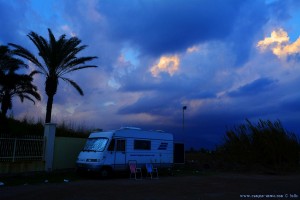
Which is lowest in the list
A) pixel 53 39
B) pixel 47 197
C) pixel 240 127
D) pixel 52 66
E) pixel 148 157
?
pixel 47 197

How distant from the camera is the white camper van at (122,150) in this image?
65.7 ft

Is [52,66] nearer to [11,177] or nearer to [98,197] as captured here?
[11,177]

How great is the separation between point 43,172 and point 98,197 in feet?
32.1

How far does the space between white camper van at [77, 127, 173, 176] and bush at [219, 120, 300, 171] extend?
9360mm

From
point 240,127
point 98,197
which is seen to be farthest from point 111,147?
point 240,127

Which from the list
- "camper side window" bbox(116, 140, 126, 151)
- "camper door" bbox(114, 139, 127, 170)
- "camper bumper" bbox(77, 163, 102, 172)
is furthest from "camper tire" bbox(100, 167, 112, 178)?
"camper side window" bbox(116, 140, 126, 151)

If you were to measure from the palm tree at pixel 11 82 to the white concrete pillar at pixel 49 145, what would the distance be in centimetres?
400

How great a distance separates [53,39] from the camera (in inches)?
1032

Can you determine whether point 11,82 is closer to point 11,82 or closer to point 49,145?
point 11,82

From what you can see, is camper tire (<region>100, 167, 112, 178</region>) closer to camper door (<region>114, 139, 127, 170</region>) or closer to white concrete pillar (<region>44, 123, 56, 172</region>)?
camper door (<region>114, 139, 127, 170</region>)


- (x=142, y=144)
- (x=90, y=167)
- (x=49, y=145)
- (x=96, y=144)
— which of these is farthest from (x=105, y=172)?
(x=49, y=145)

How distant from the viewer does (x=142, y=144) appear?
2239 cm

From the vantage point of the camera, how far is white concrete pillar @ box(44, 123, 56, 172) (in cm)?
2143

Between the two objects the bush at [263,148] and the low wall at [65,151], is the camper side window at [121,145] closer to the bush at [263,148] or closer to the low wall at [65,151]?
the low wall at [65,151]
